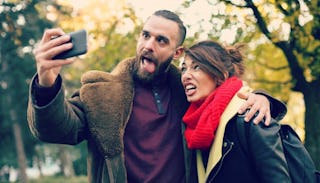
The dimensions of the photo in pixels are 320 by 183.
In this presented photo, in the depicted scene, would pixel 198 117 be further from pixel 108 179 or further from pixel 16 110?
pixel 16 110

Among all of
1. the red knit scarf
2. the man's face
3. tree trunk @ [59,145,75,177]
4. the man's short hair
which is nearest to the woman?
the red knit scarf

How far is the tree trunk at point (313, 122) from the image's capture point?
8.47m

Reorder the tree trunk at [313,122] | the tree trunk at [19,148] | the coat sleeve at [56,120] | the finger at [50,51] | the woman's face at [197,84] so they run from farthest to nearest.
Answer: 1. the tree trunk at [19,148]
2. the tree trunk at [313,122]
3. the woman's face at [197,84]
4. the coat sleeve at [56,120]
5. the finger at [50,51]

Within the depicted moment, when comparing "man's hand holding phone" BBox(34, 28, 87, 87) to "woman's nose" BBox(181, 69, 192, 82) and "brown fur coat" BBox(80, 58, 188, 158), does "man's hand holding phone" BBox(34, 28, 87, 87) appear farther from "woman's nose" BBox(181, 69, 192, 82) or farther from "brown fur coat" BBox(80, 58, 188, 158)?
"woman's nose" BBox(181, 69, 192, 82)

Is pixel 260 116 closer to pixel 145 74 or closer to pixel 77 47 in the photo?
pixel 145 74

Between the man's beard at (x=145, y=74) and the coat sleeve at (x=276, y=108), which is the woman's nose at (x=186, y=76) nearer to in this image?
the man's beard at (x=145, y=74)

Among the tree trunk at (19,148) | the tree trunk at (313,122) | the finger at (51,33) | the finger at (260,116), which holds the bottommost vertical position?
the tree trunk at (19,148)

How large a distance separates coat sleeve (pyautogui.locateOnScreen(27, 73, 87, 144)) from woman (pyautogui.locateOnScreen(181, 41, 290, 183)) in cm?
75

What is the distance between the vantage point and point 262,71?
13203 millimetres

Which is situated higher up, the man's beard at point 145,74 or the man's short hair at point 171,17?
the man's short hair at point 171,17

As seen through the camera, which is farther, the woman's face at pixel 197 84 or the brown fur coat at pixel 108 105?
the woman's face at pixel 197 84

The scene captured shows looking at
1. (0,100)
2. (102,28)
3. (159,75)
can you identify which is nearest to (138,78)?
(159,75)

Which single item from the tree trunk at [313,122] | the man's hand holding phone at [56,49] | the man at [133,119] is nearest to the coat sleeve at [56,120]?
the man at [133,119]

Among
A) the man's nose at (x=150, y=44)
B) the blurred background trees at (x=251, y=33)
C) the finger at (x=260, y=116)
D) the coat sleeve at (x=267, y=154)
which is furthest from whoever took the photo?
the blurred background trees at (x=251, y=33)
